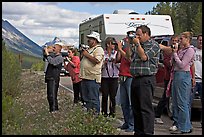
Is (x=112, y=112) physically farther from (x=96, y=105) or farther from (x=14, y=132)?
(x=14, y=132)

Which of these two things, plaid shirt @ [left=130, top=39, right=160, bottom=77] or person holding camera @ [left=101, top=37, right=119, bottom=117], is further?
person holding camera @ [left=101, top=37, right=119, bottom=117]

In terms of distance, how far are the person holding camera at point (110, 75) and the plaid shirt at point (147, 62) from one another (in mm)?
2520

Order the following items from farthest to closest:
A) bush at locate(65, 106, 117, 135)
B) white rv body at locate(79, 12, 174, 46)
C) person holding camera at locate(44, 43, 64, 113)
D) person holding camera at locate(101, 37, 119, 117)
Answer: white rv body at locate(79, 12, 174, 46) → person holding camera at locate(44, 43, 64, 113) → person holding camera at locate(101, 37, 119, 117) → bush at locate(65, 106, 117, 135)

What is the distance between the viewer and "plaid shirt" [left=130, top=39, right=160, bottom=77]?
689 centimetres

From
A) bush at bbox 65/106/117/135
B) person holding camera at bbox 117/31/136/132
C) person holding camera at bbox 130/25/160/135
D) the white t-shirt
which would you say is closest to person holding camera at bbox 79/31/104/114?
person holding camera at bbox 117/31/136/132

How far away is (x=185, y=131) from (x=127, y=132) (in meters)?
1.05

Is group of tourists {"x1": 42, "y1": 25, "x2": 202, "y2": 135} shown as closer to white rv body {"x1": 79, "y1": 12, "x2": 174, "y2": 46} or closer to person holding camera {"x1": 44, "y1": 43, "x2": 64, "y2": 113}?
person holding camera {"x1": 44, "y1": 43, "x2": 64, "y2": 113}

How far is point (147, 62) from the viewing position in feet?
22.7

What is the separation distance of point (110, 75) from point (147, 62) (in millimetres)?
2666

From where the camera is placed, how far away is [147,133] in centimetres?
696

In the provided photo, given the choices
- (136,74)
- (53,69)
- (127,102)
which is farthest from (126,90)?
(53,69)

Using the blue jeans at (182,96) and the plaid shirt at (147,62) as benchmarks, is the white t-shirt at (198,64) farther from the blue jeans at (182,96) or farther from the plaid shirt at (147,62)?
the plaid shirt at (147,62)

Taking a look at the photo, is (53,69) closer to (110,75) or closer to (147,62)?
(110,75)

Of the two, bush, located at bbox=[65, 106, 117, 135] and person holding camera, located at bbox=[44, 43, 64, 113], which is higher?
person holding camera, located at bbox=[44, 43, 64, 113]
